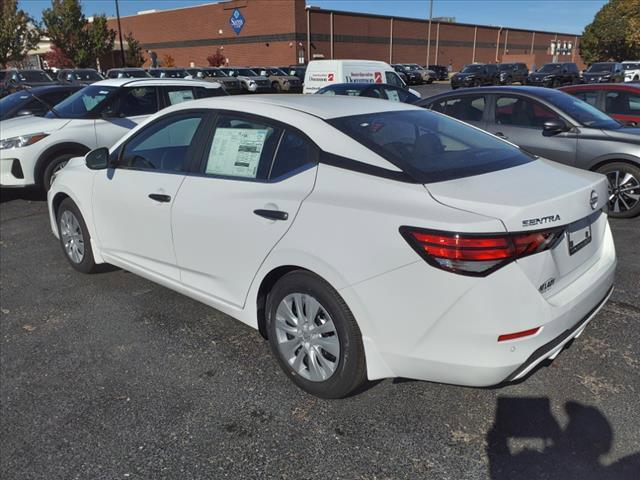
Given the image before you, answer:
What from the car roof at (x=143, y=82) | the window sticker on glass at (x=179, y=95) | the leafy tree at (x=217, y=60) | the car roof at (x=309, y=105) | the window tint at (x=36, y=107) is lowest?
the window tint at (x=36, y=107)

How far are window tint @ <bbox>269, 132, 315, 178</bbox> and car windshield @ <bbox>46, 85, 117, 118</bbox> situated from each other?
5.69m

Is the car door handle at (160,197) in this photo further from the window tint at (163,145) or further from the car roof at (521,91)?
the car roof at (521,91)

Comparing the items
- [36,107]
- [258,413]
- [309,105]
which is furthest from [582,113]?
[36,107]

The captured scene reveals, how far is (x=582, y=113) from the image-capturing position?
6.49 meters

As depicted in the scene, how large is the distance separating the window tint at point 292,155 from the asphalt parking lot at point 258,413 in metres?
1.21

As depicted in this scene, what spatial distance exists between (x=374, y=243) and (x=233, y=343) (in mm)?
1568

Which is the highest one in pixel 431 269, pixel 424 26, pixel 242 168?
pixel 424 26

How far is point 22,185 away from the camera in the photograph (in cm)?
709

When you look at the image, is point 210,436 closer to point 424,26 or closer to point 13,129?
point 13,129

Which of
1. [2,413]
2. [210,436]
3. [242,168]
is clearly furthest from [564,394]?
[2,413]

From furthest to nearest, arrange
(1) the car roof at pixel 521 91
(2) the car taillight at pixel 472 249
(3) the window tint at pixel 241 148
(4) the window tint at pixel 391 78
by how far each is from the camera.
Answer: (4) the window tint at pixel 391 78
(1) the car roof at pixel 521 91
(3) the window tint at pixel 241 148
(2) the car taillight at pixel 472 249

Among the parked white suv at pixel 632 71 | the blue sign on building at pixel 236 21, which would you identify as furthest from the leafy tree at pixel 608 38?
the blue sign on building at pixel 236 21

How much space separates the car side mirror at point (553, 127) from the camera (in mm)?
6180

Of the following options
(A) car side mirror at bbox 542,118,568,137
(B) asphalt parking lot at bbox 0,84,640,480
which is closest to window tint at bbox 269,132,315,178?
(B) asphalt parking lot at bbox 0,84,640,480
